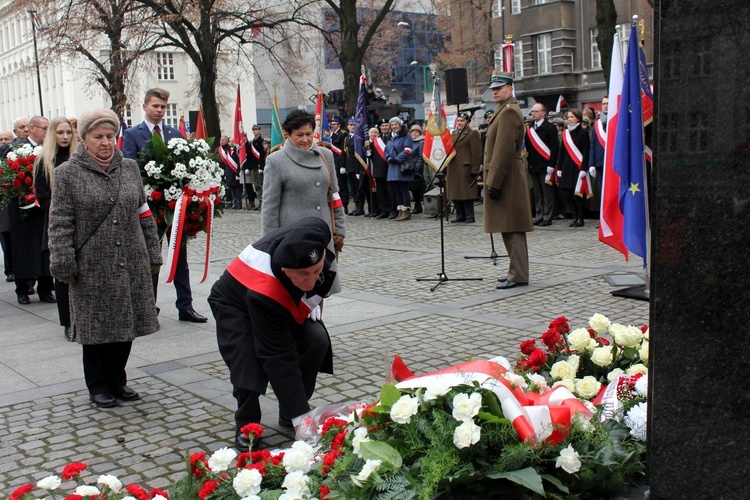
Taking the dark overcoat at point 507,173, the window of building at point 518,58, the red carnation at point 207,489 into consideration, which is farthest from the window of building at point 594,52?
the red carnation at point 207,489

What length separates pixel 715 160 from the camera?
2.59m

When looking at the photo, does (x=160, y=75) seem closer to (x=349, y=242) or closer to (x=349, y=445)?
(x=349, y=242)

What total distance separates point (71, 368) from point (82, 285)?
1.46 metres

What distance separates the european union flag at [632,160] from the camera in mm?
6500

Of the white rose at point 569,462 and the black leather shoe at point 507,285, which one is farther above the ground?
the white rose at point 569,462

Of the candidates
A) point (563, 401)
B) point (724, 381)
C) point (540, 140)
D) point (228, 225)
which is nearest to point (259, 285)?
point (563, 401)

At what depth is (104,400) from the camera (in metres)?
5.51

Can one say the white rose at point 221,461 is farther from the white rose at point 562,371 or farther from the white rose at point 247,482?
the white rose at point 562,371

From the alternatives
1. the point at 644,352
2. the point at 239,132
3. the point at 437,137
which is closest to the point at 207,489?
the point at 644,352

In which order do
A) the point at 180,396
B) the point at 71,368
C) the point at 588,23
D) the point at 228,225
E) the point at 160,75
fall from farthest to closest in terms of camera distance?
the point at 160,75 < the point at 588,23 < the point at 228,225 < the point at 71,368 < the point at 180,396

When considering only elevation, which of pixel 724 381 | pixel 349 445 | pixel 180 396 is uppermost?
pixel 724 381

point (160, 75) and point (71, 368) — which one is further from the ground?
point (160, 75)

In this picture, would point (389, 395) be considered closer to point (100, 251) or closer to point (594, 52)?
point (100, 251)

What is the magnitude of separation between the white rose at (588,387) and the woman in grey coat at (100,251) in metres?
2.87
